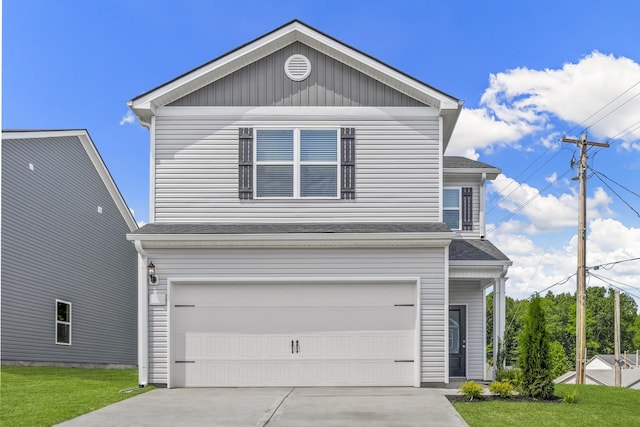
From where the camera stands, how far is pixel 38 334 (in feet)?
64.2

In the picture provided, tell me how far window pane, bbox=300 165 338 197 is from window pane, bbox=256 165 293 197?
27 cm

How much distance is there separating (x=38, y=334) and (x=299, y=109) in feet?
35.6

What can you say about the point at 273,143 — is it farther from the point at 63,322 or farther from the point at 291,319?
the point at 63,322

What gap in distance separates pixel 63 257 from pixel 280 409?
1310 cm

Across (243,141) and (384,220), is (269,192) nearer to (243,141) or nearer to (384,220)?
(243,141)

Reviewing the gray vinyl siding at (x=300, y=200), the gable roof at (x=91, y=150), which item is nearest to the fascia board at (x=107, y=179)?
the gable roof at (x=91, y=150)

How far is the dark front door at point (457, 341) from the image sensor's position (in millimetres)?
16547

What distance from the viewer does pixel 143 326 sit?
45.0 ft

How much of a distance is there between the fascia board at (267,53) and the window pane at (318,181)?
227 centimetres

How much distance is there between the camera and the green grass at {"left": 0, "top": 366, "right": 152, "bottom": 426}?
10.0 meters

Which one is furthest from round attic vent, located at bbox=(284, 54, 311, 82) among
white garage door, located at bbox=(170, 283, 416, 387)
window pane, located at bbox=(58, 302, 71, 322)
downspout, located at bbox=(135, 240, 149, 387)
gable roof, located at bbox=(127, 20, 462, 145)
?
window pane, located at bbox=(58, 302, 71, 322)

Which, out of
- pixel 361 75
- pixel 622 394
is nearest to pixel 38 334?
pixel 361 75

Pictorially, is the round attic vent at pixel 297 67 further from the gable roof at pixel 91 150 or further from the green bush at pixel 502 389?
the gable roof at pixel 91 150

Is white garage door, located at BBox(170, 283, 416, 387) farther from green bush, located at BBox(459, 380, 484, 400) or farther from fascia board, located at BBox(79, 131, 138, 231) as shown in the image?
fascia board, located at BBox(79, 131, 138, 231)
